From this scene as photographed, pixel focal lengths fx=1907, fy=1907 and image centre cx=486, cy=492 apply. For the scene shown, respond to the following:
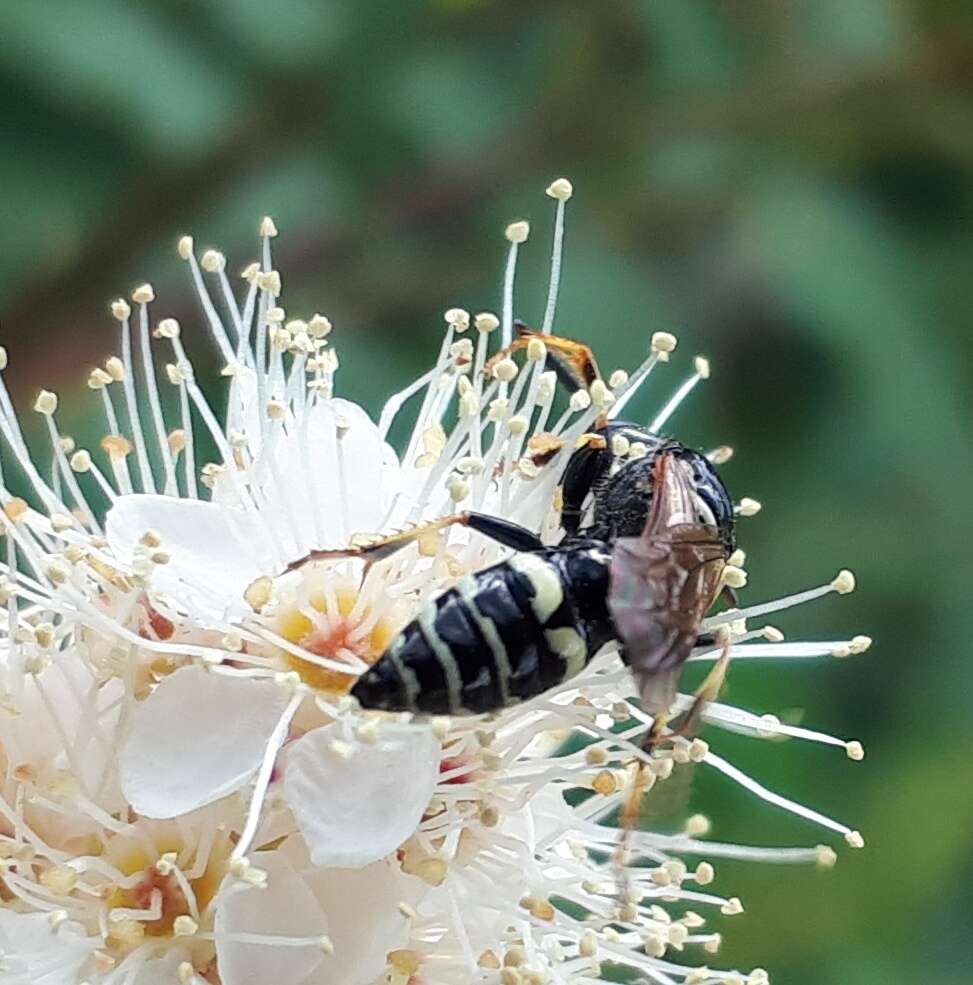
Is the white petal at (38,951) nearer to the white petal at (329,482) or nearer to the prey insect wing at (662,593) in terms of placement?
the white petal at (329,482)

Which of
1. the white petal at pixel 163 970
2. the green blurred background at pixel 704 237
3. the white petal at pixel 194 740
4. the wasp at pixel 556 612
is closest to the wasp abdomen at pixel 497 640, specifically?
the wasp at pixel 556 612

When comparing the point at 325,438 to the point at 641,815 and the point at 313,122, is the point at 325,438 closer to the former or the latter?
the point at 641,815

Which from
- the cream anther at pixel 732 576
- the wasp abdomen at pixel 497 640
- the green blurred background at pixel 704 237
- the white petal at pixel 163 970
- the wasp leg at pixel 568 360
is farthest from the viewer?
the green blurred background at pixel 704 237

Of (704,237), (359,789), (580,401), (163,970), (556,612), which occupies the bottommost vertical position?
(163,970)

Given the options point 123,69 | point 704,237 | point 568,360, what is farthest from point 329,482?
point 704,237

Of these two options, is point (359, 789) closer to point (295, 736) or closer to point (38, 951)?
point (295, 736)

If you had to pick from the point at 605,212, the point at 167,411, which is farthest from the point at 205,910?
the point at 605,212
